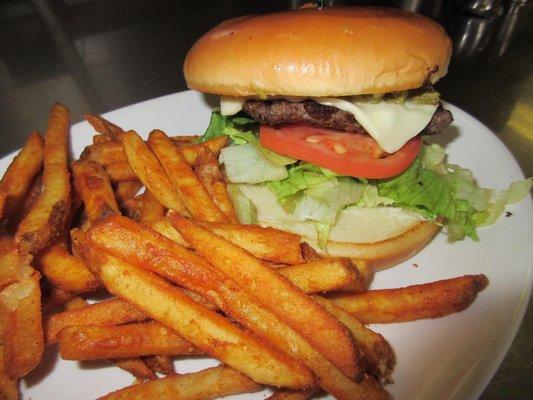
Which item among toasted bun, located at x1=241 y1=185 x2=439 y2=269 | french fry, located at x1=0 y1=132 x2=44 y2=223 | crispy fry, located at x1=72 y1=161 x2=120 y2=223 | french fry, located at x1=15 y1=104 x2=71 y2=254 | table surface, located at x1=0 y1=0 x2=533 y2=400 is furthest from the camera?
table surface, located at x1=0 y1=0 x2=533 y2=400

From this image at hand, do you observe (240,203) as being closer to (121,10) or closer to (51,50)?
(51,50)

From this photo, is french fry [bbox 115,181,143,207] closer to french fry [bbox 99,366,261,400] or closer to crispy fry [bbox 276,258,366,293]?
french fry [bbox 99,366,261,400]

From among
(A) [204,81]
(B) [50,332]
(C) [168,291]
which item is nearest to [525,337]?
(C) [168,291]

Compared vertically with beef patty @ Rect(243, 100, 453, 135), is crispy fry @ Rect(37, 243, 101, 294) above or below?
below

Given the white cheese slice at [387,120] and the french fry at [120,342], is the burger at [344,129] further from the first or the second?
the french fry at [120,342]

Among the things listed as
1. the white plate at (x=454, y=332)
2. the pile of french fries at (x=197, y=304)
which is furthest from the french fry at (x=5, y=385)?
the white plate at (x=454, y=332)

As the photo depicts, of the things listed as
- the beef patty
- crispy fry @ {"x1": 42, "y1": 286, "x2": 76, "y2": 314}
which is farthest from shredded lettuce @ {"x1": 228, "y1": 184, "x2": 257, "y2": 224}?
crispy fry @ {"x1": 42, "y1": 286, "x2": 76, "y2": 314}

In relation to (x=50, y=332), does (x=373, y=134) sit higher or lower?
higher
